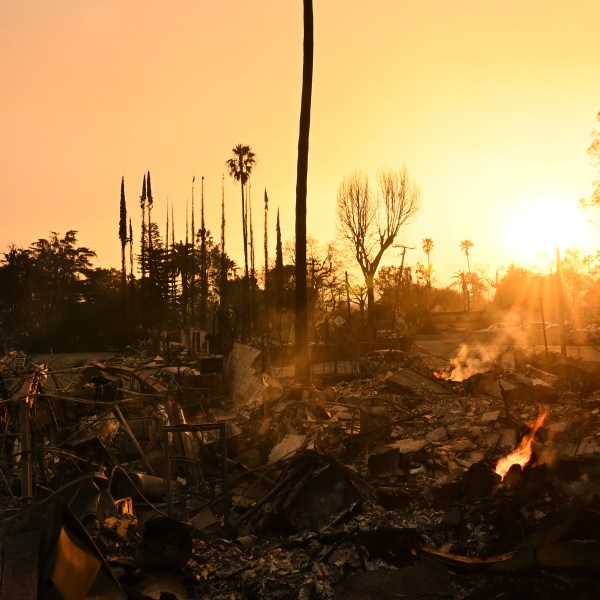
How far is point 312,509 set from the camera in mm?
6062

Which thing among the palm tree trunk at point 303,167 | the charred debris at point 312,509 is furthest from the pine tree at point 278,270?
the charred debris at point 312,509

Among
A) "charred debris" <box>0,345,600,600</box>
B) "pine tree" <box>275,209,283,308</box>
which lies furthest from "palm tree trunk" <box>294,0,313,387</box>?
"pine tree" <box>275,209,283,308</box>

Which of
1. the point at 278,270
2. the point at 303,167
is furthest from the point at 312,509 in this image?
the point at 278,270

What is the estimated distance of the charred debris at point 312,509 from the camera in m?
4.30

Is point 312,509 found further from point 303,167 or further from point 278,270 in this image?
point 278,270

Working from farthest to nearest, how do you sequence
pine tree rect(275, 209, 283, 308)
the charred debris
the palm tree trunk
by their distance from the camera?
pine tree rect(275, 209, 283, 308)
the palm tree trunk
the charred debris

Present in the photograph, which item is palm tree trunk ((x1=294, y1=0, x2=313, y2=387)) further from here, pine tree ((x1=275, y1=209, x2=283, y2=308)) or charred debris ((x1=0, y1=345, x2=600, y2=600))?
pine tree ((x1=275, y1=209, x2=283, y2=308))

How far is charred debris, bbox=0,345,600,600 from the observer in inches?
169

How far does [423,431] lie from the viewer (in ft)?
31.6

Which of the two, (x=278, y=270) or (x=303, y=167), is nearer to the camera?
(x=303, y=167)

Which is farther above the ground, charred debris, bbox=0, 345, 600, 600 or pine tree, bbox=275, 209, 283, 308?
pine tree, bbox=275, 209, 283, 308

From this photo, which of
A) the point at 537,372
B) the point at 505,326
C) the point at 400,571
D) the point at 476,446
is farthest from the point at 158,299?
the point at 400,571

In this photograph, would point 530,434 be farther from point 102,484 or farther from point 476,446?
point 102,484

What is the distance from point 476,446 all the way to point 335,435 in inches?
93.3
